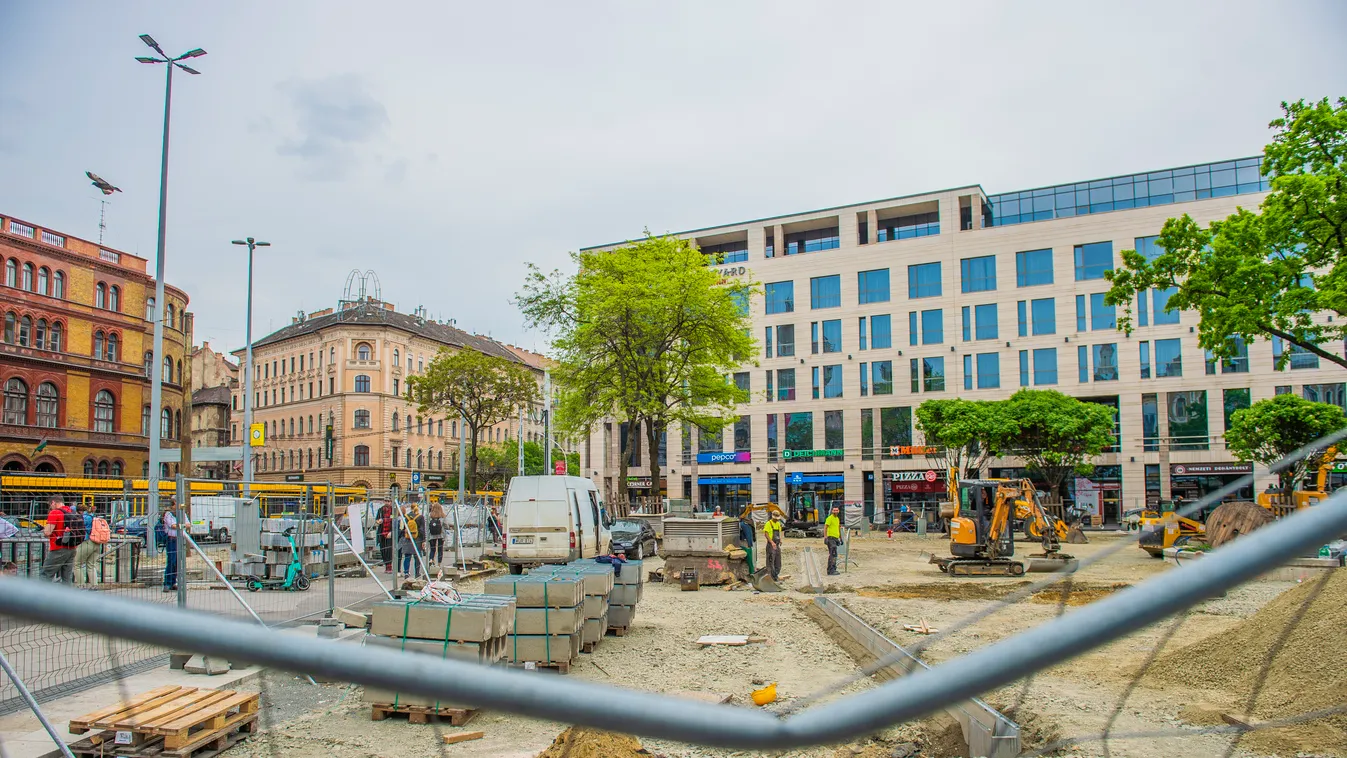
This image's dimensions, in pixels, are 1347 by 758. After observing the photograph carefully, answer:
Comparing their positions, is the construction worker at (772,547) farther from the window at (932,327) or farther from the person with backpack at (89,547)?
the window at (932,327)

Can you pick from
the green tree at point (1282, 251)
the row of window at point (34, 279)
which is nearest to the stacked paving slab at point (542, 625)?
the green tree at point (1282, 251)

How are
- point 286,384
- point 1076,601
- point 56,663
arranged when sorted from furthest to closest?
point 286,384
point 1076,601
point 56,663

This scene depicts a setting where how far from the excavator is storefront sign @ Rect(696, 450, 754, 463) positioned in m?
35.9

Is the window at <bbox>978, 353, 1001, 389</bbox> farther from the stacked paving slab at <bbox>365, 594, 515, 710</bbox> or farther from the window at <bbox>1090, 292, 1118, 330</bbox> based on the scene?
the stacked paving slab at <bbox>365, 594, 515, 710</bbox>

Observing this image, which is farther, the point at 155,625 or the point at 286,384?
the point at 286,384

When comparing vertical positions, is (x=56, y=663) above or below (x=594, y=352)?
below

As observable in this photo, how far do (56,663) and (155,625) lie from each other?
461 inches

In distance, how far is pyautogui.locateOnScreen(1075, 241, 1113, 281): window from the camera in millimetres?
55844

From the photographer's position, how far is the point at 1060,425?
4912cm

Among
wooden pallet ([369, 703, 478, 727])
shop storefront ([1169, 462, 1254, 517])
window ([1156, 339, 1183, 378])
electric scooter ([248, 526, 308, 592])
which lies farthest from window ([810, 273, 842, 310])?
wooden pallet ([369, 703, 478, 727])

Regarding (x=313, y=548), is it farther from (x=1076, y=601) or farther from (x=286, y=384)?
(x=286, y=384)


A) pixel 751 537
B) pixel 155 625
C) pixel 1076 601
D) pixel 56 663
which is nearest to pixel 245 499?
pixel 56 663

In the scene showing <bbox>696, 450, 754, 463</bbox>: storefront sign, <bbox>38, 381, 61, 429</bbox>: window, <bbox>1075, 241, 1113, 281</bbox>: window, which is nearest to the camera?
<bbox>38, 381, 61, 429</bbox>: window

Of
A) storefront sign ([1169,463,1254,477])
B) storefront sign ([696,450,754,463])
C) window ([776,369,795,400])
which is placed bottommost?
→ storefront sign ([1169,463,1254,477])
